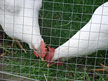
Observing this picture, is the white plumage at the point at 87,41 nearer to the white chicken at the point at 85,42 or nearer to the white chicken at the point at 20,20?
the white chicken at the point at 85,42

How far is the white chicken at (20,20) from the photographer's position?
2.24 meters

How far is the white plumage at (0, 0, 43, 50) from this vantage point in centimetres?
224

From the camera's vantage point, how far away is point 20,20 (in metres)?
A: 2.29

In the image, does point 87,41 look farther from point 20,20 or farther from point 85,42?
point 20,20

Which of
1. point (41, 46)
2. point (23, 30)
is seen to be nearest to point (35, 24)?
point (23, 30)

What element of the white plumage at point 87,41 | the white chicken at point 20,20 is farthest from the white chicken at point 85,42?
the white chicken at point 20,20

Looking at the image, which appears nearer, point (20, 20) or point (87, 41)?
point (87, 41)

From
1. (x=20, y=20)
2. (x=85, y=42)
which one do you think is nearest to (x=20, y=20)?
(x=20, y=20)

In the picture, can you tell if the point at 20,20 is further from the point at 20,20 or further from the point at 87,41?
the point at 87,41

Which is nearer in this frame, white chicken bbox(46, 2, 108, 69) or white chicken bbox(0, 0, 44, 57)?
white chicken bbox(46, 2, 108, 69)

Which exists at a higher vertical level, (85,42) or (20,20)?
(20,20)

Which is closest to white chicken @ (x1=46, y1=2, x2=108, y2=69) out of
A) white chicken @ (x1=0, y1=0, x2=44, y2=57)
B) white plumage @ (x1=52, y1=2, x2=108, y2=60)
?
white plumage @ (x1=52, y1=2, x2=108, y2=60)

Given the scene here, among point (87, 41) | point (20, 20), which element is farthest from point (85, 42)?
point (20, 20)

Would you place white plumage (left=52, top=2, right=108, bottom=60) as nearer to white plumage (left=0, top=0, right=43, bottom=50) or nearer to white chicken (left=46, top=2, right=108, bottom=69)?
white chicken (left=46, top=2, right=108, bottom=69)
